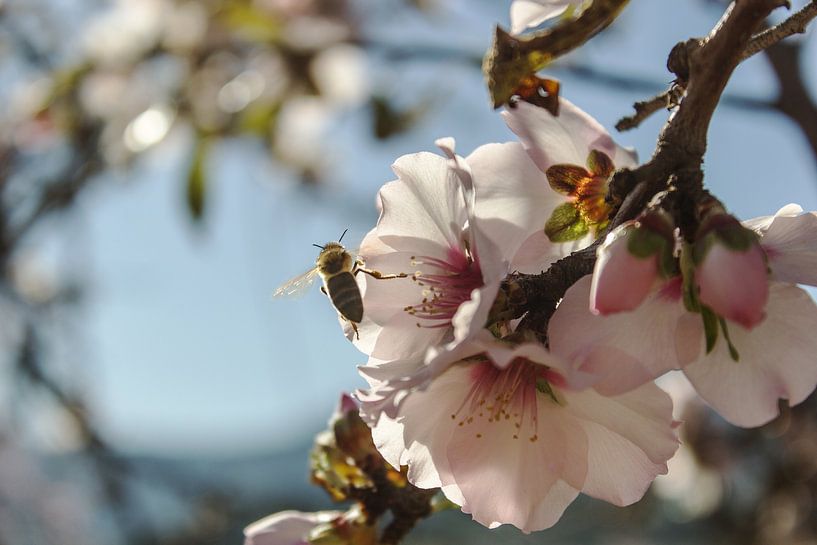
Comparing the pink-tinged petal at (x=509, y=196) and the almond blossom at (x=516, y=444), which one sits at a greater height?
the pink-tinged petal at (x=509, y=196)

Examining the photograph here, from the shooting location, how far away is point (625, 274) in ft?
1.20

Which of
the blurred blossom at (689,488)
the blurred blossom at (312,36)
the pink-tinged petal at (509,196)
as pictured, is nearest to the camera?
the pink-tinged petal at (509,196)

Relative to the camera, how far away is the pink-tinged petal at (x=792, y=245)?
0.42 meters

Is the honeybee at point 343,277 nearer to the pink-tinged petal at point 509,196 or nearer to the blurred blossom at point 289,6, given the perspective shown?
the pink-tinged petal at point 509,196

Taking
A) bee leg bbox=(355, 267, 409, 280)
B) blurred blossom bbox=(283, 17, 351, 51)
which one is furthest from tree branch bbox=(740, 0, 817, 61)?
blurred blossom bbox=(283, 17, 351, 51)

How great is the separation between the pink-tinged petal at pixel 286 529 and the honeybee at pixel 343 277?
0.17 meters

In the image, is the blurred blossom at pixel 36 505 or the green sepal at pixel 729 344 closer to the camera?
the green sepal at pixel 729 344

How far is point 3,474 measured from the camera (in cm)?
430

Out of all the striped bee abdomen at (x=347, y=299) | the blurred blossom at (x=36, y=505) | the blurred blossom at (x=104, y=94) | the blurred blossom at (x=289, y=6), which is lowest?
the blurred blossom at (x=36, y=505)

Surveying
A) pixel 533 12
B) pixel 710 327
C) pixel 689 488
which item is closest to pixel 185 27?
pixel 533 12

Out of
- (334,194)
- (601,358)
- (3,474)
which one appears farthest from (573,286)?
(3,474)

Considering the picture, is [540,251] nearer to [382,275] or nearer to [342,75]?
[382,275]

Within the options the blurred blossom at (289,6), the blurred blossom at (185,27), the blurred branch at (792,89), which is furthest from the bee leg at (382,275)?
the blurred blossom at (289,6)

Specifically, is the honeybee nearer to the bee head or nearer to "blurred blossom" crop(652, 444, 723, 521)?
the bee head
